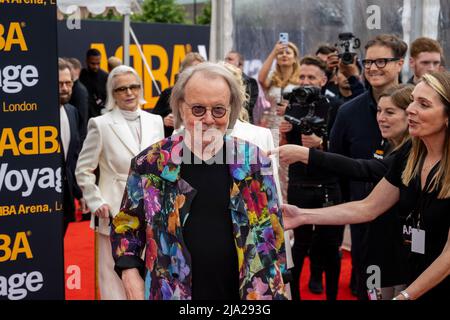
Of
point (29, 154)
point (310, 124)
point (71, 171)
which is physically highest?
point (310, 124)

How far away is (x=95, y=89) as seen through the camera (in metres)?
10.6

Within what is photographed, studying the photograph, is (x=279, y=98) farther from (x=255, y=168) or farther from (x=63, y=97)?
(x=255, y=168)

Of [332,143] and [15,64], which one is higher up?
[15,64]

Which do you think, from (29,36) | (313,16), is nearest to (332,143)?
(29,36)

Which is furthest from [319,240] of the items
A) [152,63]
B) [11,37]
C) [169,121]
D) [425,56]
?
[152,63]

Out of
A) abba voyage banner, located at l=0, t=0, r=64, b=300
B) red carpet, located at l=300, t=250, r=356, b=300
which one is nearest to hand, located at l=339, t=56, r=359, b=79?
red carpet, located at l=300, t=250, r=356, b=300

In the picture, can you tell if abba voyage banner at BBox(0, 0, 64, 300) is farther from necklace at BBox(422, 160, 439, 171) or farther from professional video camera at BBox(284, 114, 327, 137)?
necklace at BBox(422, 160, 439, 171)

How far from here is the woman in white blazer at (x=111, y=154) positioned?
16.6ft

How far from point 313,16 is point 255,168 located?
5473mm

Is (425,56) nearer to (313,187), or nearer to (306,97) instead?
(306,97)

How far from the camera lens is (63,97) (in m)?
6.52

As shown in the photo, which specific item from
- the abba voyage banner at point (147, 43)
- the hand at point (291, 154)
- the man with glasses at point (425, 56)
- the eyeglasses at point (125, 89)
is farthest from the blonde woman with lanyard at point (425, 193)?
the abba voyage banner at point (147, 43)

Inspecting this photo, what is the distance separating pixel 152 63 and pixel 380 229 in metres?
12.8

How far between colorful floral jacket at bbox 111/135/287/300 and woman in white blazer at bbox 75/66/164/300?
2433 millimetres
